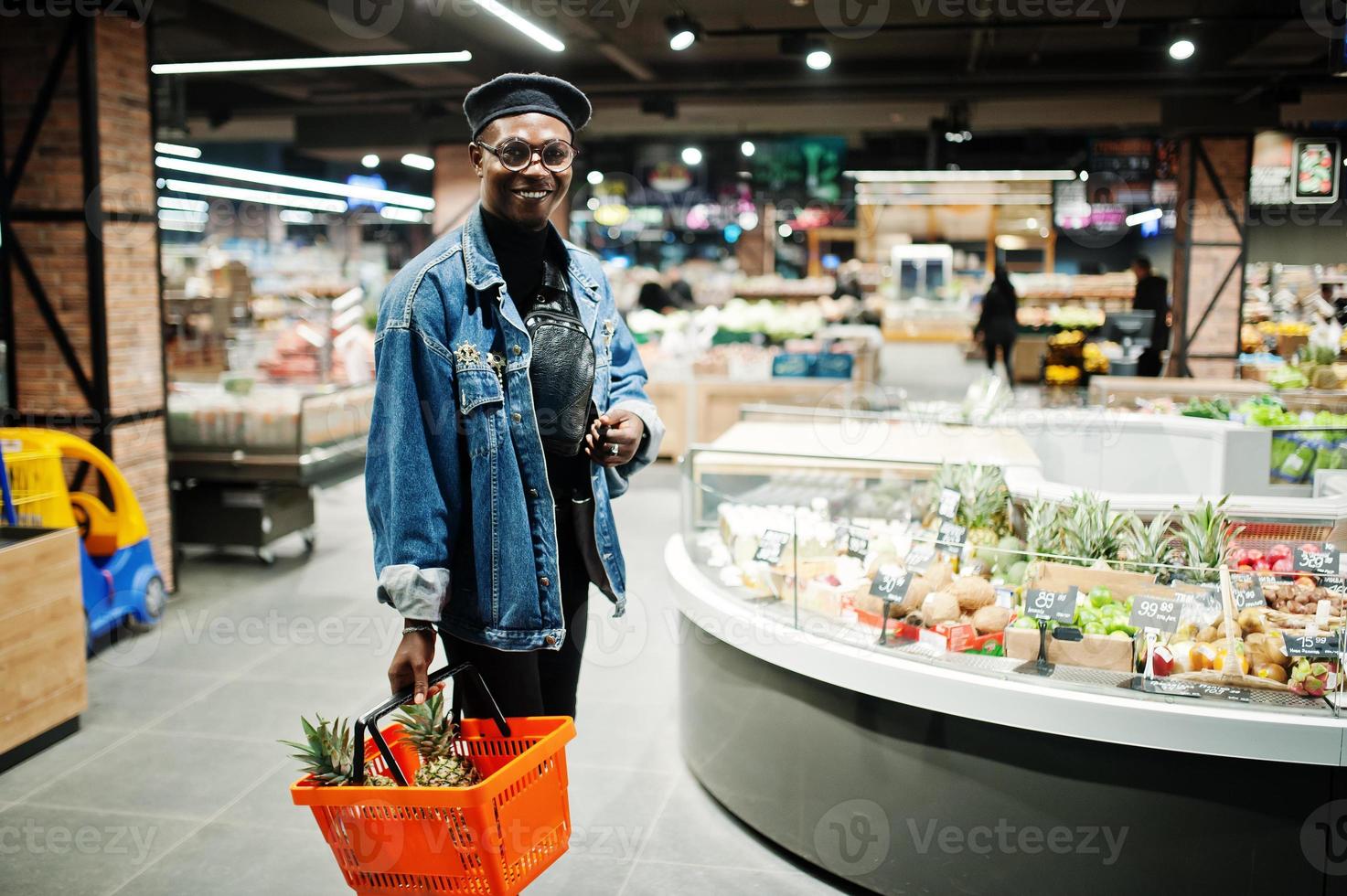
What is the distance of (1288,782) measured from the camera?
2.55 metres

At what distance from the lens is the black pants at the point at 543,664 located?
6.95 feet

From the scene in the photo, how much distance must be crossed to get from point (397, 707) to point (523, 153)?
1024mm

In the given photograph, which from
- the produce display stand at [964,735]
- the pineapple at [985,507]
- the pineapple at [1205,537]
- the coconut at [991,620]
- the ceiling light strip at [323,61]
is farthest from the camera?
the ceiling light strip at [323,61]

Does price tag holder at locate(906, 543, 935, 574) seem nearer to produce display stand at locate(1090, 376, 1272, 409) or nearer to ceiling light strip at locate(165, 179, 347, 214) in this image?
produce display stand at locate(1090, 376, 1272, 409)

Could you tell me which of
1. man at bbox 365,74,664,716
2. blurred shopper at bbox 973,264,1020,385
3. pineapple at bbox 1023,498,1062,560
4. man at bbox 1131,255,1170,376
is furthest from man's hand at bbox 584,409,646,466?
blurred shopper at bbox 973,264,1020,385

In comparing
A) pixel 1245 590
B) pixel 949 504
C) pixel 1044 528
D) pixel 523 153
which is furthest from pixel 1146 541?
pixel 523 153

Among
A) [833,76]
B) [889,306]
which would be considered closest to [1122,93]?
[833,76]

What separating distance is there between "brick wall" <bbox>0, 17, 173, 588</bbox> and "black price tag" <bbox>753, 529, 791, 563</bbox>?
4.00 meters

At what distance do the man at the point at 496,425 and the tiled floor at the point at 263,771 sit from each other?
4.72 feet

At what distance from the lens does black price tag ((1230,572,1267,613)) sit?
280 centimetres

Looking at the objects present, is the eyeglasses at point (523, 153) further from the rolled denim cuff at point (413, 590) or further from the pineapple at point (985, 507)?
the pineapple at point (985, 507)

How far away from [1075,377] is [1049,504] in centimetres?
1250

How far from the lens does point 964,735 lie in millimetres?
2838

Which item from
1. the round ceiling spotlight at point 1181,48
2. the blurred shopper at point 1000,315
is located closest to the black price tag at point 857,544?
the round ceiling spotlight at point 1181,48
